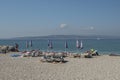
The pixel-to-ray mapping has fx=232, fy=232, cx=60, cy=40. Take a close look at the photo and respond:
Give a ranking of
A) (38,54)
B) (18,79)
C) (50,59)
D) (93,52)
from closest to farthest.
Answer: (18,79), (50,59), (38,54), (93,52)

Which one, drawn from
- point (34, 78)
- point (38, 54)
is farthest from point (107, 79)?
point (38, 54)

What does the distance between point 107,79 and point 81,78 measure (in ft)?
5.26

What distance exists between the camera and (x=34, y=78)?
14.5 m

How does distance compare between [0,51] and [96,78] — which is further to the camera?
[0,51]

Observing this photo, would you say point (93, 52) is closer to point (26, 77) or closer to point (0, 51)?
point (0, 51)

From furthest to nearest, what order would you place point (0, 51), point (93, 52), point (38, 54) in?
1. point (0, 51)
2. point (93, 52)
3. point (38, 54)

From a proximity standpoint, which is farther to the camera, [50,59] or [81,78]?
[50,59]

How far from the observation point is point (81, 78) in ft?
47.8

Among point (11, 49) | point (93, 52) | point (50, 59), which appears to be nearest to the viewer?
point (50, 59)

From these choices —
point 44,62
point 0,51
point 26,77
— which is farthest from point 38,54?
point 26,77

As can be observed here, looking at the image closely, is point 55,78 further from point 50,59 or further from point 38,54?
point 38,54

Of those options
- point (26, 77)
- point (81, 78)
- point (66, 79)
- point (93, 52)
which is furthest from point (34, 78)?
point (93, 52)

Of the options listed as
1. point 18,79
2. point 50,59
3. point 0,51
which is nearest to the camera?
point 18,79

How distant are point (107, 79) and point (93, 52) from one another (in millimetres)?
18239
